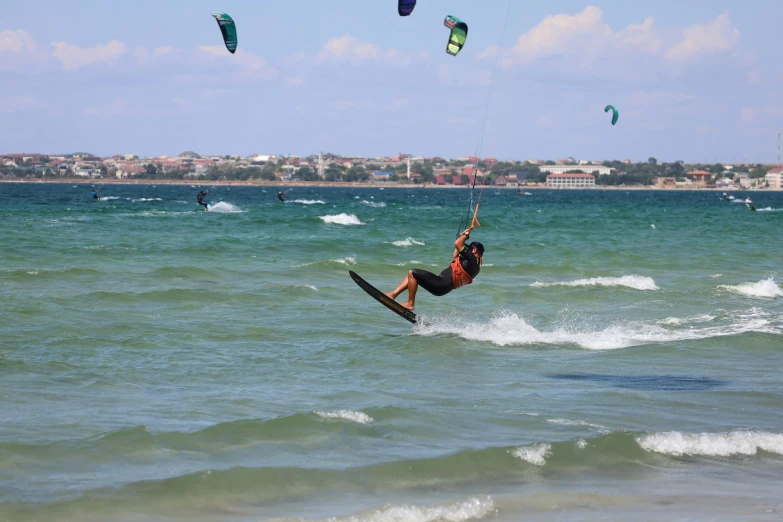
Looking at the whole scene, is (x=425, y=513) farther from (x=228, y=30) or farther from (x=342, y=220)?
(x=342, y=220)

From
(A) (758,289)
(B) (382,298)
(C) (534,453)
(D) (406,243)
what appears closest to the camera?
(C) (534,453)

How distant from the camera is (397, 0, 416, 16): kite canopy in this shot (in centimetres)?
1356

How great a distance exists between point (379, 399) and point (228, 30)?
43.8ft

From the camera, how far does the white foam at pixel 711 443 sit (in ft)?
24.1

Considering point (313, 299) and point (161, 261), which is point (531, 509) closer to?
point (313, 299)

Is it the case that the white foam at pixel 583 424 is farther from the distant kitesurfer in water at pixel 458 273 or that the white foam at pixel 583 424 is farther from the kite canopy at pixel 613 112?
the kite canopy at pixel 613 112

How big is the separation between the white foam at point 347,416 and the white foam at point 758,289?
1162 cm

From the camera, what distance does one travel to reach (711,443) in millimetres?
7457

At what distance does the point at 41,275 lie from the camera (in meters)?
18.0

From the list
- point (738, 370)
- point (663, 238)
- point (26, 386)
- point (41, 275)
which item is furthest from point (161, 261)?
point (663, 238)

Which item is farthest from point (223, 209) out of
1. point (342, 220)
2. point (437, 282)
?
point (437, 282)

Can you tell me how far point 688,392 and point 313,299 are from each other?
798 cm

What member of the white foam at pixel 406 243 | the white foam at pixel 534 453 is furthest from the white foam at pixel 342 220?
the white foam at pixel 534 453

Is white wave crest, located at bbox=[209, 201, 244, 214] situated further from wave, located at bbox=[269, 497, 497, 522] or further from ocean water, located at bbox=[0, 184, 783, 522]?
wave, located at bbox=[269, 497, 497, 522]
